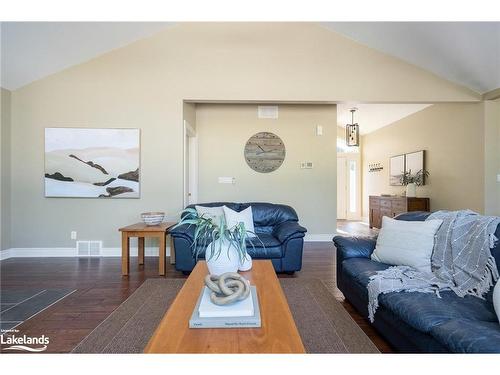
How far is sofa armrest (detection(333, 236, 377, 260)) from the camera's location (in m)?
2.39

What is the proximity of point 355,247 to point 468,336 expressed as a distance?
1.32m

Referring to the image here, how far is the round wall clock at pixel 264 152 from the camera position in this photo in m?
4.86

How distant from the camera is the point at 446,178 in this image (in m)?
4.72

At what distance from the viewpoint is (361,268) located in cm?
209

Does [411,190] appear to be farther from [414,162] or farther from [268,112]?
[268,112]

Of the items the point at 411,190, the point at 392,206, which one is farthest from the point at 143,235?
the point at 411,190

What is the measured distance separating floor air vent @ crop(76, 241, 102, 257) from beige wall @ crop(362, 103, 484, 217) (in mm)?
5842

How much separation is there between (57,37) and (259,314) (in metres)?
4.18

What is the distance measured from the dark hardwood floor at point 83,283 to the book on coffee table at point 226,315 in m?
1.04

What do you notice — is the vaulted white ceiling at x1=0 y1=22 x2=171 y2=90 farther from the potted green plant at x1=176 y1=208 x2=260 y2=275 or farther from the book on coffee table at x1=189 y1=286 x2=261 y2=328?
the book on coffee table at x1=189 y1=286 x2=261 y2=328
